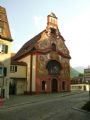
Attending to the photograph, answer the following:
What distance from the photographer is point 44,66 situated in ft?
183

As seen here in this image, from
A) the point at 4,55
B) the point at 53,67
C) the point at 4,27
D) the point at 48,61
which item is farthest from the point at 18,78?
the point at 4,27

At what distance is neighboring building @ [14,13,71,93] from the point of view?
178 ft

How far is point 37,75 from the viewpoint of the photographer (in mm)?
53938

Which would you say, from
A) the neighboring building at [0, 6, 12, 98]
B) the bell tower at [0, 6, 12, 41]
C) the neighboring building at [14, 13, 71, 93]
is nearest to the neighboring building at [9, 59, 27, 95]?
the neighboring building at [14, 13, 71, 93]

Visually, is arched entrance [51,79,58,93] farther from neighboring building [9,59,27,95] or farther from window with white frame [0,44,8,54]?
window with white frame [0,44,8,54]

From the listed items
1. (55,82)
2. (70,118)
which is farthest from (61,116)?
(55,82)

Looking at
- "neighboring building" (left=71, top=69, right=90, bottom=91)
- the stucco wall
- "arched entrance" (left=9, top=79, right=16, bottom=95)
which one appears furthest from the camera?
"neighboring building" (left=71, top=69, right=90, bottom=91)

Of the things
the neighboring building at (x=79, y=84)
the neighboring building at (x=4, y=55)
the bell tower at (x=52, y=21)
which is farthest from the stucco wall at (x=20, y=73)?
the neighboring building at (x=79, y=84)

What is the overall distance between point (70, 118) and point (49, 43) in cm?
3829

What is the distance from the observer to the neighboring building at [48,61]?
54350mm

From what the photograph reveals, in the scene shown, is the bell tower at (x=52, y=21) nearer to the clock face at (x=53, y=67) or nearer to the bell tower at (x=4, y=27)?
the clock face at (x=53, y=67)

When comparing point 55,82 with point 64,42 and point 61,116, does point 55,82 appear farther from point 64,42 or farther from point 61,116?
point 61,116

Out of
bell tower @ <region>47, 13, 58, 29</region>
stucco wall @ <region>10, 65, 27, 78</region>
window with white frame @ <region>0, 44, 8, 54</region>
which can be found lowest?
stucco wall @ <region>10, 65, 27, 78</region>

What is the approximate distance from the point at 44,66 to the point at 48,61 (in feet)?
5.84
